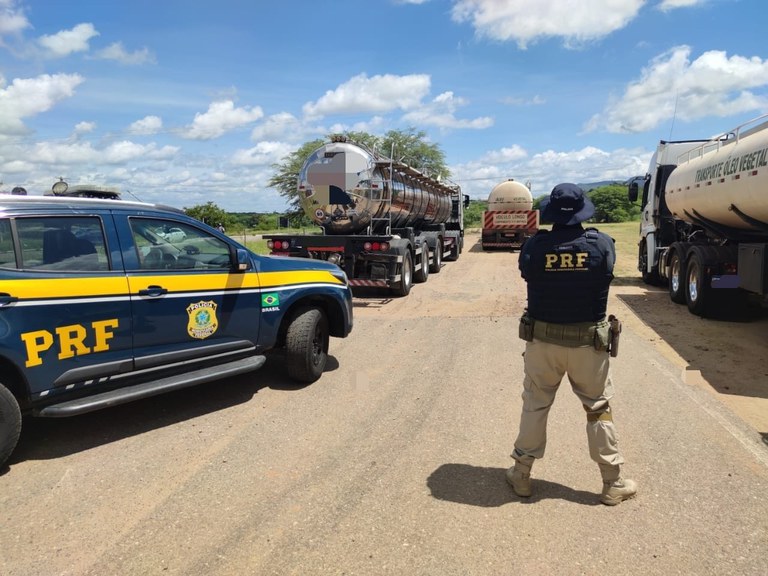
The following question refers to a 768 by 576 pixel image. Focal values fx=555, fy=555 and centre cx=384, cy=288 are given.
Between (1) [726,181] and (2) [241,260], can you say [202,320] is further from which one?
(1) [726,181]

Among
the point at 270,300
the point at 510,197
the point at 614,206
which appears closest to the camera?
the point at 270,300

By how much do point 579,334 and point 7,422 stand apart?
12.2ft

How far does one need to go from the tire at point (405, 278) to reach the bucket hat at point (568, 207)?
25.6 ft

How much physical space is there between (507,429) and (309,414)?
1.72m

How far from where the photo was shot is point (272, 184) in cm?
4003

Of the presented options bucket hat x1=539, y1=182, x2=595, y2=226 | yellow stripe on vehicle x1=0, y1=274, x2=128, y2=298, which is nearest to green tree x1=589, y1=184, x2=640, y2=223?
bucket hat x1=539, y1=182, x2=595, y2=226

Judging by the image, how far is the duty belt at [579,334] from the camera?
3.33 m

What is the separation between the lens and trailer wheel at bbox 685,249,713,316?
9172mm

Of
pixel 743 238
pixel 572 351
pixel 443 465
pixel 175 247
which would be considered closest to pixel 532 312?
pixel 572 351

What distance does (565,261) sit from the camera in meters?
3.37

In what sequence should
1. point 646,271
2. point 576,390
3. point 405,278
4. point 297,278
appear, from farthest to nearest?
point 646,271
point 405,278
point 297,278
point 576,390

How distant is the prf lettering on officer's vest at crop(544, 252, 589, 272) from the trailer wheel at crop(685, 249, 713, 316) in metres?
7.10

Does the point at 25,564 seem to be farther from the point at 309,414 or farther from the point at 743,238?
the point at 743,238

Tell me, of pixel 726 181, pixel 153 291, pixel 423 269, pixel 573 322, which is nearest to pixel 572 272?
pixel 573 322
